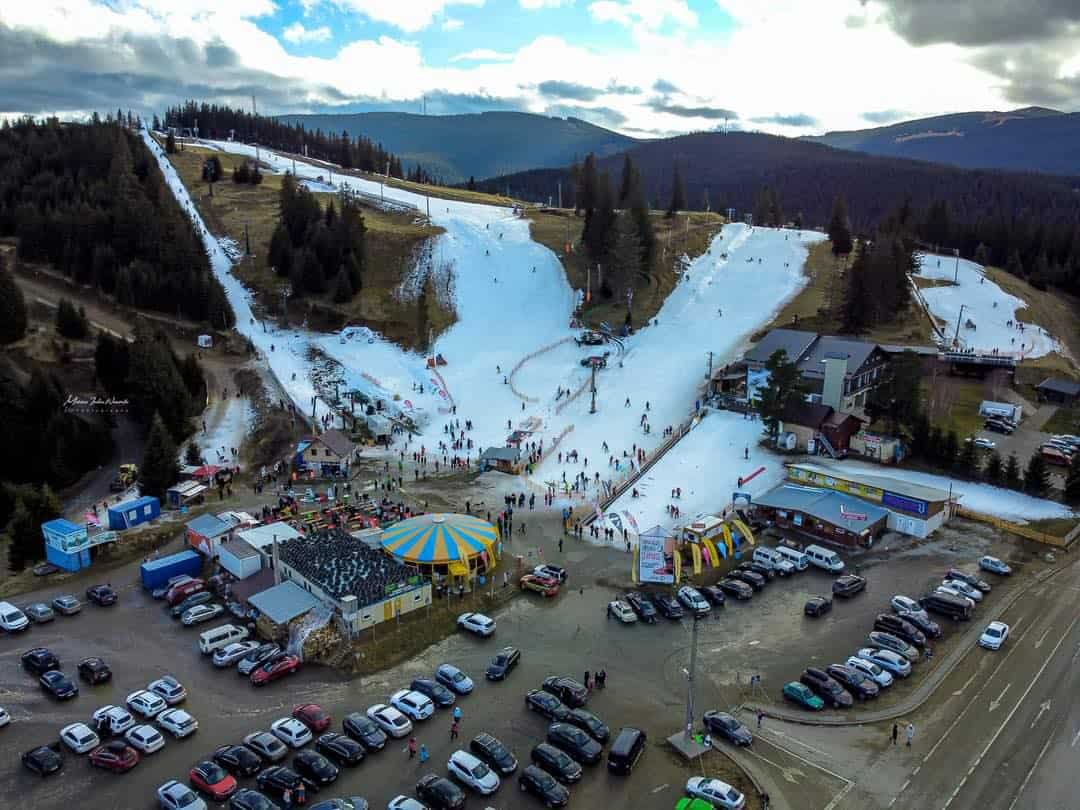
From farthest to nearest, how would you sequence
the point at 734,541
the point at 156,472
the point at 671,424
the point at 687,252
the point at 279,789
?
the point at 687,252
the point at 671,424
the point at 156,472
the point at 734,541
the point at 279,789

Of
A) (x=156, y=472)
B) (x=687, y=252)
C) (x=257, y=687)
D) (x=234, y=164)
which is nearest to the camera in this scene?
(x=257, y=687)

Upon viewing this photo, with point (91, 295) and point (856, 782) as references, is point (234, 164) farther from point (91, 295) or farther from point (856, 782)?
point (856, 782)

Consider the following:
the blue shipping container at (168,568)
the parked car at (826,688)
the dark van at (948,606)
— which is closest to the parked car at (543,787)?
the parked car at (826,688)

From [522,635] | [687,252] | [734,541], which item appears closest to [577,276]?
[687,252]

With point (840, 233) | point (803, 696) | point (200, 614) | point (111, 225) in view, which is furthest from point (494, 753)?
point (111, 225)

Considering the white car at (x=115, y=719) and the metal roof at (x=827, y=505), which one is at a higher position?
the metal roof at (x=827, y=505)

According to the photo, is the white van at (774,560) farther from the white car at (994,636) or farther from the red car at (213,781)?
the red car at (213,781)

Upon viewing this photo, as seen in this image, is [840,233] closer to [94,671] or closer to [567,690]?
[567,690]
